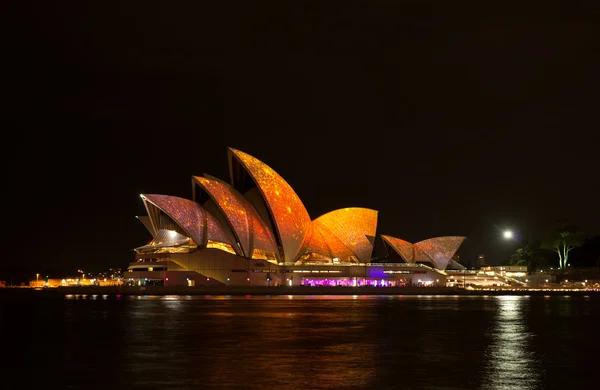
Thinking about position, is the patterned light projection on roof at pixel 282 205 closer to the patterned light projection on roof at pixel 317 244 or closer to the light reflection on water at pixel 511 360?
the patterned light projection on roof at pixel 317 244

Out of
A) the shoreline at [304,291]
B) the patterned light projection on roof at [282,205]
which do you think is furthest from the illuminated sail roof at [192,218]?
the patterned light projection on roof at [282,205]

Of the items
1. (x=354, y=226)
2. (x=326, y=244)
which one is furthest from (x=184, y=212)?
(x=354, y=226)

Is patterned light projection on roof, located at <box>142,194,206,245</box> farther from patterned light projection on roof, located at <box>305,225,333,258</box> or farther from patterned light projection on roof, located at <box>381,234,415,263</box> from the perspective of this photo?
patterned light projection on roof, located at <box>381,234,415,263</box>

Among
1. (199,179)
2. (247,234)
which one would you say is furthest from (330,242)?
(199,179)

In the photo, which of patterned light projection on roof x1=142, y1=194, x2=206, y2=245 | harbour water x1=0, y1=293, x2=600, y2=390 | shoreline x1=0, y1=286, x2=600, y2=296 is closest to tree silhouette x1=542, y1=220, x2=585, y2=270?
shoreline x1=0, y1=286, x2=600, y2=296

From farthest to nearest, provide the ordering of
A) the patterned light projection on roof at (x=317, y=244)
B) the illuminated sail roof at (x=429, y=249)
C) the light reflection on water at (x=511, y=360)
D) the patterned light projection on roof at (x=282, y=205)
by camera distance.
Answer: the illuminated sail roof at (x=429, y=249) → the patterned light projection on roof at (x=317, y=244) → the patterned light projection on roof at (x=282, y=205) → the light reflection on water at (x=511, y=360)

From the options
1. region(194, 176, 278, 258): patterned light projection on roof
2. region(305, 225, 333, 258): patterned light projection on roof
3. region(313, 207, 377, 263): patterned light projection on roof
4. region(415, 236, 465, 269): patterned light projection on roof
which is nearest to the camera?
region(194, 176, 278, 258): patterned light projection on roof
